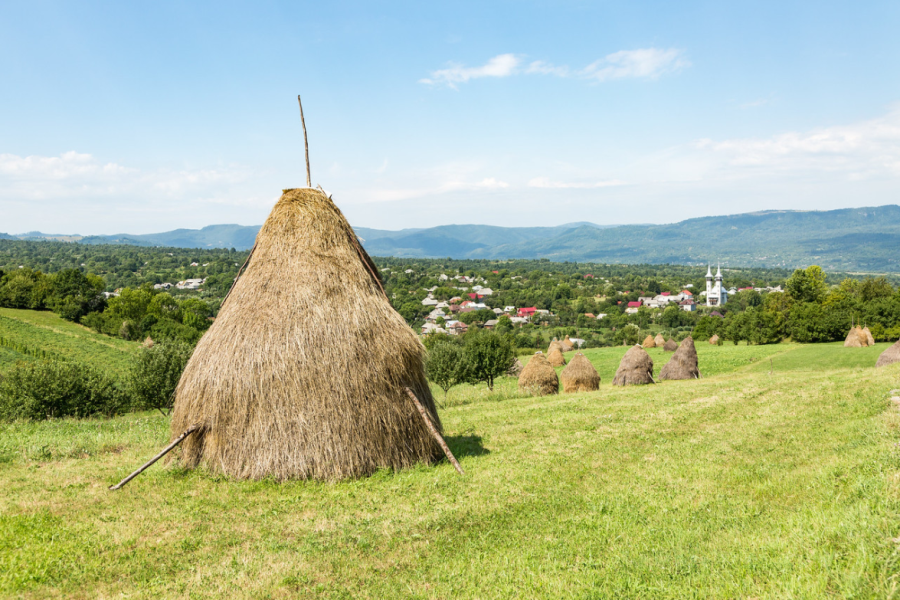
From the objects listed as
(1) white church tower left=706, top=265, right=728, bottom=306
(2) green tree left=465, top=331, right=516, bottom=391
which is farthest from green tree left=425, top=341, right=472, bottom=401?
(1) white church tower left=706, top=265, right=728, bottom=306

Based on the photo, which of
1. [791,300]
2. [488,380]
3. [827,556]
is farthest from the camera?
[791,300]

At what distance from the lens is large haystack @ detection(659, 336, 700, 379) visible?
3388cm

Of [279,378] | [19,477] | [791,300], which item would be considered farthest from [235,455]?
[791,300]

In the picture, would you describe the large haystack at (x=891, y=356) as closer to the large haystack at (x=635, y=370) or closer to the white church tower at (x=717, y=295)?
the large haystack at (x=635, y=370)

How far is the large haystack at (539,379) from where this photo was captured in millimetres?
29828

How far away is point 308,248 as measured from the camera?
11953mm

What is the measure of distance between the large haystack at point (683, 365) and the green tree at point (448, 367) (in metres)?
14.3

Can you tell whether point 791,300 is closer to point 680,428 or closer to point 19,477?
point 680,428

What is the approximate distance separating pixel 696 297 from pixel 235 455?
186m

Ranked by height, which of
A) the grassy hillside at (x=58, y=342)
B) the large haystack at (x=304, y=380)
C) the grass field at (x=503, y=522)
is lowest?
the grassy hillside at (x=58, y=342)

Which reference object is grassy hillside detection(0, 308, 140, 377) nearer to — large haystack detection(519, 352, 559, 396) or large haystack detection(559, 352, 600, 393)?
large haystack detection(519, 352, 559, 396)

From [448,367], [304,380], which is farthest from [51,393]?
[304,380]

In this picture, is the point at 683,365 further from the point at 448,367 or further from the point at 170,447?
the point at 170,447

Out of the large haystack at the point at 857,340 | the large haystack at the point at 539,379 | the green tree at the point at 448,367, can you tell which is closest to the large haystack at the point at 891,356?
the large haystack at the point at 857,340
